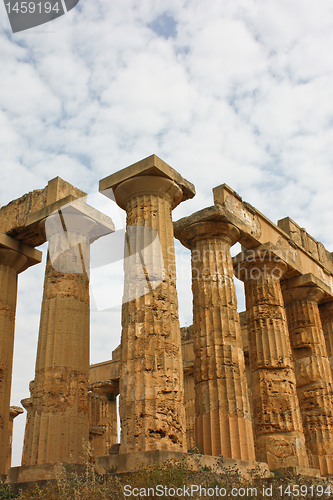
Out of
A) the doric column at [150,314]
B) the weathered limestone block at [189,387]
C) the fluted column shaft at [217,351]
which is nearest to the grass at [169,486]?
the doric column at [150,314]

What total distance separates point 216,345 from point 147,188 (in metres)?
4.39

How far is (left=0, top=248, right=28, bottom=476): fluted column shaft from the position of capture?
13383 mm

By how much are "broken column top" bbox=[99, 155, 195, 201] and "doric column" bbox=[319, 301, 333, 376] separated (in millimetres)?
9189

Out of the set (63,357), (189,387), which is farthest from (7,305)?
(189,387)

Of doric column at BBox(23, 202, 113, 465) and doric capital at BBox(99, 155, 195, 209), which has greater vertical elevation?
doric capital at BBox(99, 155, 195, 209)

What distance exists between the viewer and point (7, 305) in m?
14.4

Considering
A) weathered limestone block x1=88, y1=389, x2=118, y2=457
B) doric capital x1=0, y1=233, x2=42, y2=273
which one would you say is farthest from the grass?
weathered limestone block x1=88, y1=389, x2=118, y2=457

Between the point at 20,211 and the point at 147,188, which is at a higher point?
the point at 20,211

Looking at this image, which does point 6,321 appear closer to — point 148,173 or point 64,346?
point 64,346

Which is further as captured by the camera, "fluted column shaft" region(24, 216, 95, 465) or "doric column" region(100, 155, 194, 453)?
"fluted column shaft" region(24, 216, 95, 465)

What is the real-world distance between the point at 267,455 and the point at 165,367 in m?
5.50

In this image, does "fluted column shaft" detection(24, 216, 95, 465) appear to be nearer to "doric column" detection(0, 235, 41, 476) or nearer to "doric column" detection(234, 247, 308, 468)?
"doric column" detection(0, 235, 41, 476)

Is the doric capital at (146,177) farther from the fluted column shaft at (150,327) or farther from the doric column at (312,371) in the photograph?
the doric column at (312,371)

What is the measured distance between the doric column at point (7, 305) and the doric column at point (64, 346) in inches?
55.8
